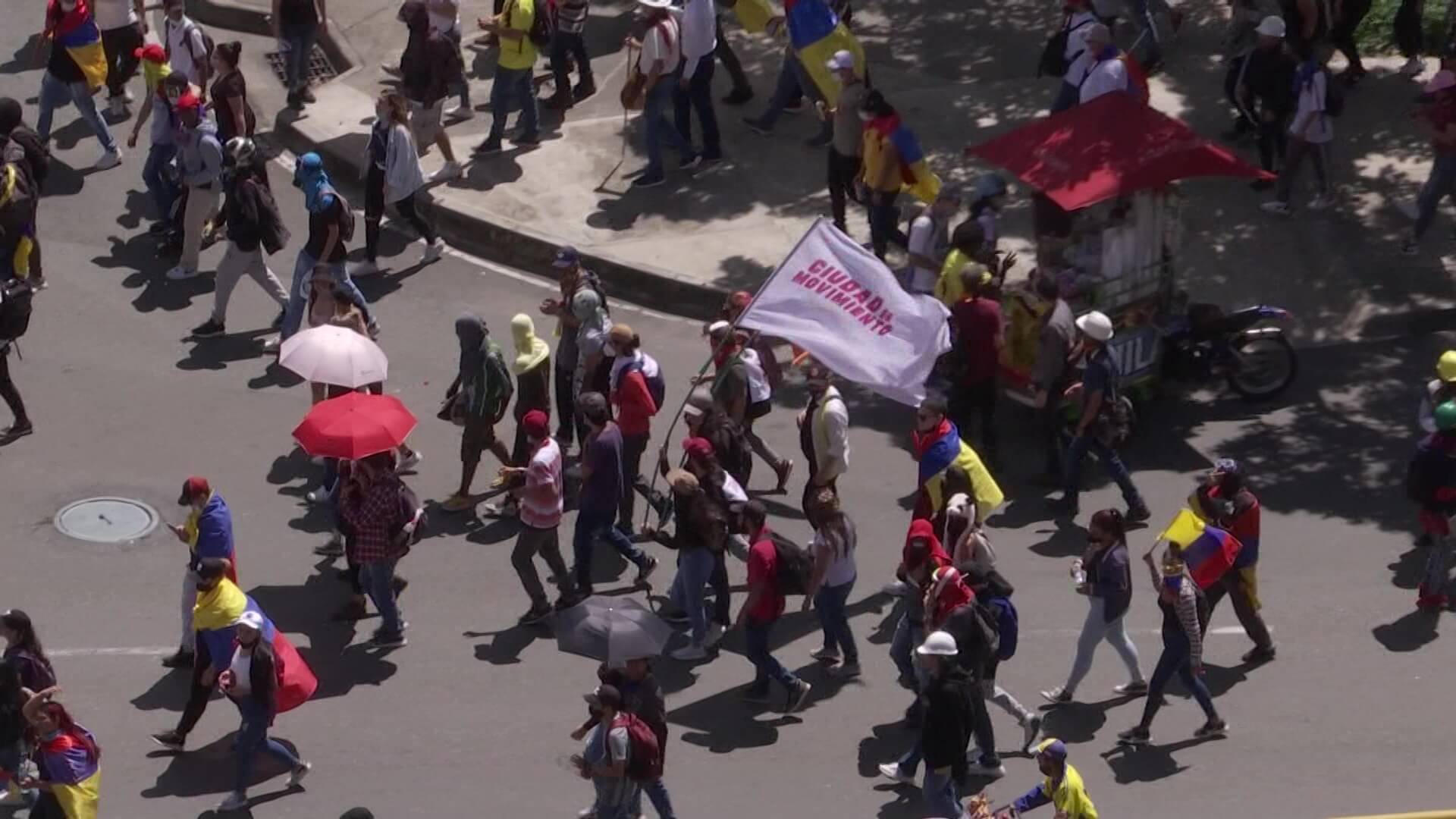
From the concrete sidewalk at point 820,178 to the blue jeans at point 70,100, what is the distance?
1.68 m

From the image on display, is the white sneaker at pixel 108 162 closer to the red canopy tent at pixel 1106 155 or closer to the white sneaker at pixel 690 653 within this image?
the red canopy tent at pixel 1106 155

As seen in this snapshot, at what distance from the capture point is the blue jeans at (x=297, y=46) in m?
20.8

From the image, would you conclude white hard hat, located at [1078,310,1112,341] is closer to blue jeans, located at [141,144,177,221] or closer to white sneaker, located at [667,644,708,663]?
white sneaker, located at [667,644,708,663]

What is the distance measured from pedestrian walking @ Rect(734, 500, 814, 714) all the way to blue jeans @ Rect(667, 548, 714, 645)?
0.38 m

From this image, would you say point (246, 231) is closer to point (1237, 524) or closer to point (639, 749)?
point (639, 749)

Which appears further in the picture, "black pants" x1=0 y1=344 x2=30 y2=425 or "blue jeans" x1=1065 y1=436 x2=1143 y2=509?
"black pants" x1=0 y1=344 x2=30 y2=425

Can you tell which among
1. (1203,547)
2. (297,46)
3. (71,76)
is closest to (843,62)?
(297,46)

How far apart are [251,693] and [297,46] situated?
33.6ft

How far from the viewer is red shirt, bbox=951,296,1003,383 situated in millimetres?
15625

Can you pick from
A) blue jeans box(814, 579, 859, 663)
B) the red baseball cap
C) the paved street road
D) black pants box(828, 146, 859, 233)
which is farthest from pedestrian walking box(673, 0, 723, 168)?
the red baseball cap

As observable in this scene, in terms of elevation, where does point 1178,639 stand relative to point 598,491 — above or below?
below

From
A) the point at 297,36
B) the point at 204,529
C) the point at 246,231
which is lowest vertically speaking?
the point at 204,529

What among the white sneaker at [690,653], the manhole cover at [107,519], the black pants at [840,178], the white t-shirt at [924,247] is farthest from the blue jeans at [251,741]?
the black pants at [840,178]

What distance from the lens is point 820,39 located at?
766 inches
